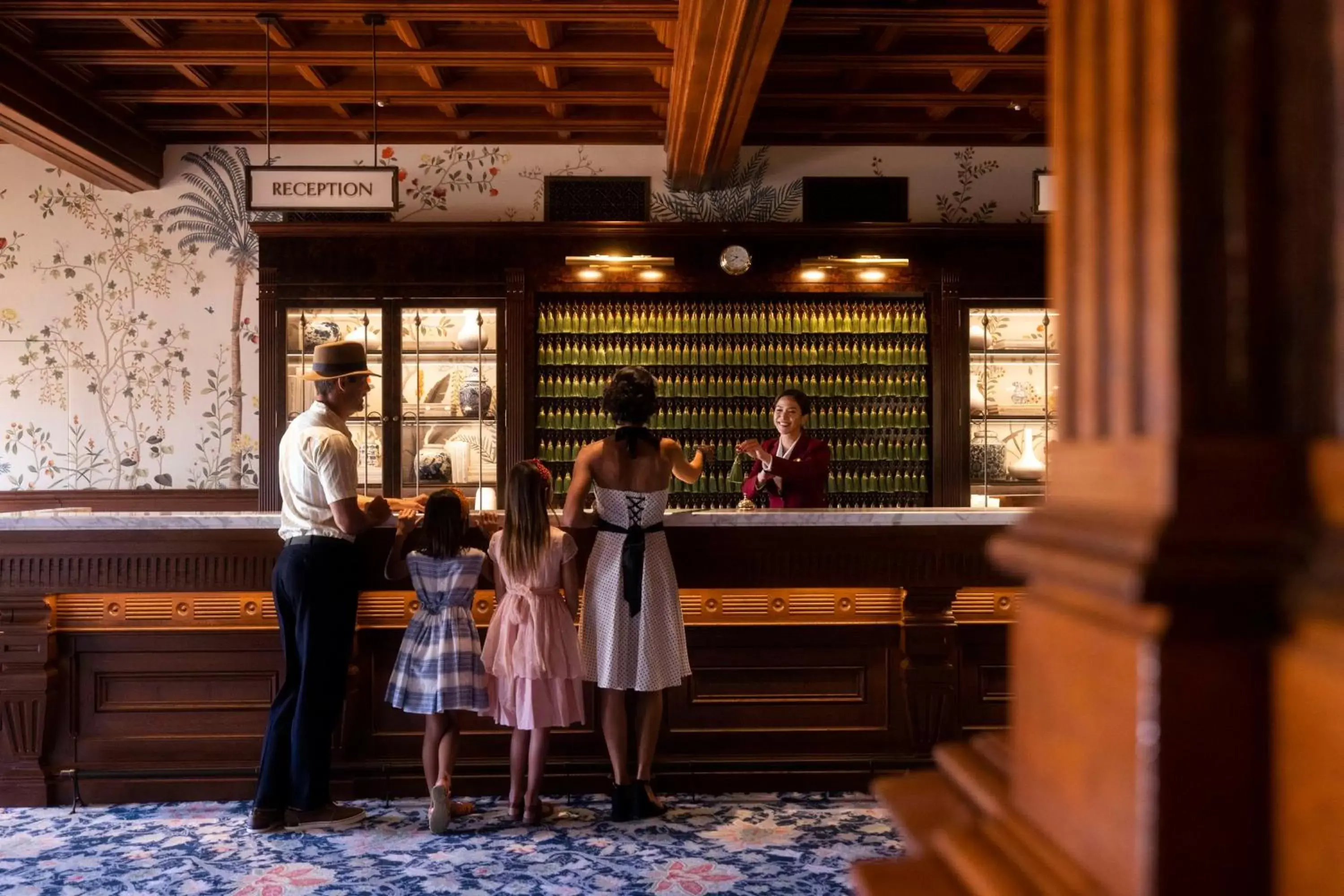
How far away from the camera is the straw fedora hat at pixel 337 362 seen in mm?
3818

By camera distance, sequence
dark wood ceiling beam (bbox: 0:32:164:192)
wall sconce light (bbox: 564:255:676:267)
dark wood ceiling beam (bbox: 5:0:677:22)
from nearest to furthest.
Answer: dark wood ceiling beam (bbox: 5:0:677:22) < dark wood ceiling beam (bbox: 0:32:164:192) < wall sconce light (bbox: 564:255:676:267)

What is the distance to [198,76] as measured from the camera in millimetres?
5887

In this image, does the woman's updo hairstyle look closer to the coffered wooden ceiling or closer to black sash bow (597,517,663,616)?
black sash bow (597,517,663,616)

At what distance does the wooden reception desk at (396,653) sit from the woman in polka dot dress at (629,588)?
0.93 feet

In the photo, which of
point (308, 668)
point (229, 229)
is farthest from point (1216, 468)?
point (229, 229)

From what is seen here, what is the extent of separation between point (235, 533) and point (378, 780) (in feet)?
3.58

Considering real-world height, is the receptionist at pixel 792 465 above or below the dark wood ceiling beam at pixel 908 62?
below

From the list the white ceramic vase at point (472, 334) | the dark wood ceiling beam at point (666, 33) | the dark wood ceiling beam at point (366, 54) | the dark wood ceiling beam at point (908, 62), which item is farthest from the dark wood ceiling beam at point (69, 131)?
the dark wood ceiling beam at point (908, 62)

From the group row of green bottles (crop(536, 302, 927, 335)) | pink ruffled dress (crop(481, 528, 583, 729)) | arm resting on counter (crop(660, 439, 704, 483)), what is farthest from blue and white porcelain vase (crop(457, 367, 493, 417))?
pink ruffled dress (crop(481, 528, 583, 729))

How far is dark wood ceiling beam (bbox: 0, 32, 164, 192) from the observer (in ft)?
17.8

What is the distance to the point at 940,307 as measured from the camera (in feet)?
21.9

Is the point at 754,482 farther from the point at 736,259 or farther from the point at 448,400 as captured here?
the point at 448,400

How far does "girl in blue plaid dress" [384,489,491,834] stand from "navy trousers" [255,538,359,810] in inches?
8.7

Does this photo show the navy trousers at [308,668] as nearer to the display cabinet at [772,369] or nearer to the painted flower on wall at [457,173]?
the display cabinet at [772,369]
